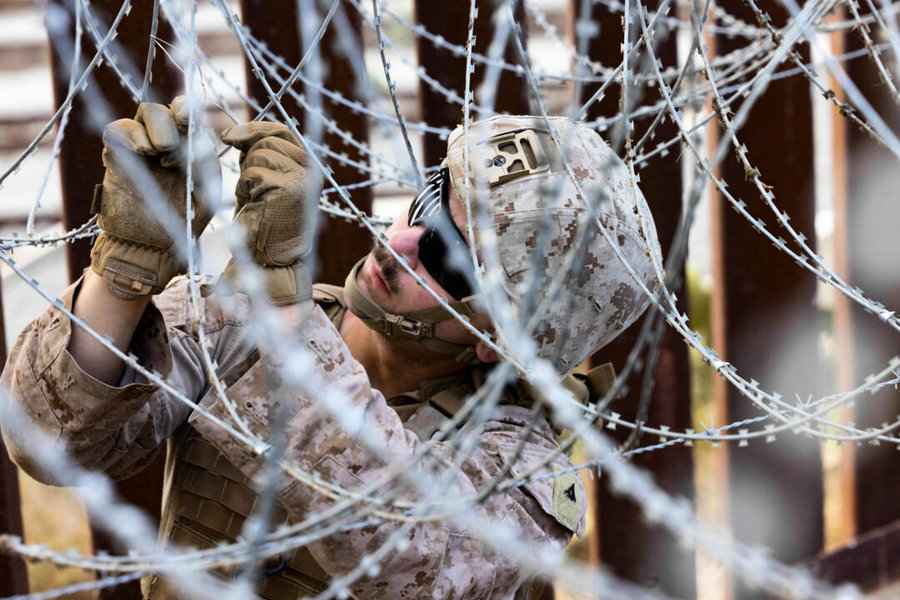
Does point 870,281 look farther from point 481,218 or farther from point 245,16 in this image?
point 481,218

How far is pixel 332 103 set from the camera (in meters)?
2.88

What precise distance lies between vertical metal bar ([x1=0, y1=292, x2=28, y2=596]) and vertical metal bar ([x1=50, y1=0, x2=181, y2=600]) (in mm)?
164

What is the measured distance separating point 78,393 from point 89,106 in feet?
3.59

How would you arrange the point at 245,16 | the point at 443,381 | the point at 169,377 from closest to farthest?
the point at 169,377 → the point at 443,381 → the point at 245,16

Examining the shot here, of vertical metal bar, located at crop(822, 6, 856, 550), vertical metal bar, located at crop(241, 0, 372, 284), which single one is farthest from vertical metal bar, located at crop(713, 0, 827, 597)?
vertical metal bar, located at crop(241, 0, 372, 284)

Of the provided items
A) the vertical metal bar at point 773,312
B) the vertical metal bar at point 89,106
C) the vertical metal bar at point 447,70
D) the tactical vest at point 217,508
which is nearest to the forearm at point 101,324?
the tactical vest at point 217,508

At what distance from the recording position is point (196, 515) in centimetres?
200

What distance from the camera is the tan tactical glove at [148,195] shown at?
149cm

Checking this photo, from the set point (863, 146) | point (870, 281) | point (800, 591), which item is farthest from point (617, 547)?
point (800, 591)

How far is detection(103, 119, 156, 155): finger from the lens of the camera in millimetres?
1485

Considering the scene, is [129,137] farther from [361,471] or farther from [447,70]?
[447,70]

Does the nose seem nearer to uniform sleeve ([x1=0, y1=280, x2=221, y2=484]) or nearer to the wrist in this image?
uniform sleeve ([x1=0, y1=280, x2=221, y2=484])

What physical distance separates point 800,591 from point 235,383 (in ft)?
2.91

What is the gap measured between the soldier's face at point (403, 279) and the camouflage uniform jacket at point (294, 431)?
0.77 ft
